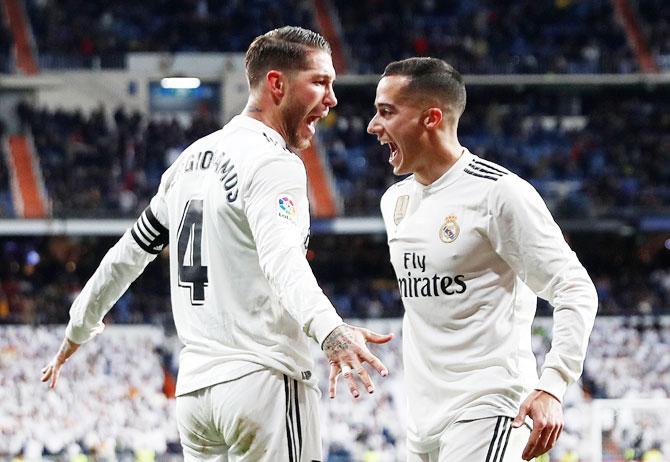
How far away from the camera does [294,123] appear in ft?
12.3

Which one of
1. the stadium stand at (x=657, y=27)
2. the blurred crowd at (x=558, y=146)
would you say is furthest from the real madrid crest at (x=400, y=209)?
the stadium stand at (x=657, y=27)

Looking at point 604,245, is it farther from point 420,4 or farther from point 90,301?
point 90,301

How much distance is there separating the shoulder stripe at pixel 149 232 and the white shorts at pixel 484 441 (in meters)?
1.19

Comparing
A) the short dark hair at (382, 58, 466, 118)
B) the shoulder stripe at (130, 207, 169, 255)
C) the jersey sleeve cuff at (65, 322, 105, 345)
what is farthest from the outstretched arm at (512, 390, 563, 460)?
the jersey sleeve cuff at (65, 322, 105, 345)

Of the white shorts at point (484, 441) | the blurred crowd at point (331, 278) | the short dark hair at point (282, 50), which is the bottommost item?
the blurred crowd at point (331, 278)

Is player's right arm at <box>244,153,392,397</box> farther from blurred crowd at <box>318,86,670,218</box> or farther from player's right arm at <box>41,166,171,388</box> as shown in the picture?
blurred crowd at <box>318,86,670,218</box>

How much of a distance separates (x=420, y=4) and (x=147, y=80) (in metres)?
7.86

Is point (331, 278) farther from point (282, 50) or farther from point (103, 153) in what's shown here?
point (282, 50)

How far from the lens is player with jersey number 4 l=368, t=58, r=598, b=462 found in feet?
12.2

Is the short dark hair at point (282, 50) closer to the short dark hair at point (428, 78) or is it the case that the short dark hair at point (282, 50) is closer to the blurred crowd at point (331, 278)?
the short dark hair at point (428, 78)

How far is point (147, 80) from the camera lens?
2852 centimetres

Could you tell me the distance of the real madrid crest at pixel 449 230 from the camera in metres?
3.91

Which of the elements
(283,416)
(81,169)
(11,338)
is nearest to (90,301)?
(283,416)

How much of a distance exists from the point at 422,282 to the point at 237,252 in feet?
2.41
